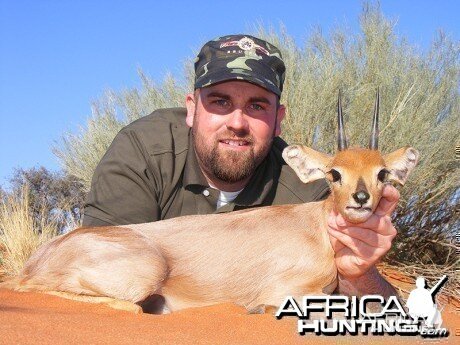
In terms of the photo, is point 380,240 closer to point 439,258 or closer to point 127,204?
point 127,204

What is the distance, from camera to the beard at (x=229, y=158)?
285 inches

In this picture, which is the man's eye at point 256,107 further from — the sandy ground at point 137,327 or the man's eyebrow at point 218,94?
the sandy ground at point 137,327

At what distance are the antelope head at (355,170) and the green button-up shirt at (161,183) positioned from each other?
1372 mm

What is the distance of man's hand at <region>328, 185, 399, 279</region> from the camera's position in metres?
5.54

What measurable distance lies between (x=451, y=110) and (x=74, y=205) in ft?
35.5

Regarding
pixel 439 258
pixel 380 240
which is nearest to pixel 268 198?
pixel 380 240

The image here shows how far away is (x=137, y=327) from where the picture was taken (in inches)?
170

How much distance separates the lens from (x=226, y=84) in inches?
286

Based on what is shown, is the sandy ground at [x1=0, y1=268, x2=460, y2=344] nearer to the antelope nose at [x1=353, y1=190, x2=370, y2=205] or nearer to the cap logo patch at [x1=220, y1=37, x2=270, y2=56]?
the antelope nose at [x1=353, y1=190, x2=370, y2=205]

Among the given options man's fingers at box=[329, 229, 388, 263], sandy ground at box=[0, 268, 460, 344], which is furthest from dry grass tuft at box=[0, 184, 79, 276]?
man's fingers at box=[329, 229, 388, 263]

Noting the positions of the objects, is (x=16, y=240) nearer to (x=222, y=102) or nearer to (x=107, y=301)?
(x=222, y=102)

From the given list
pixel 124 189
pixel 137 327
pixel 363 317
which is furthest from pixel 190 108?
pixel 137 327

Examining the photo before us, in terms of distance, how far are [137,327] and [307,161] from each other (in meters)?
2.51

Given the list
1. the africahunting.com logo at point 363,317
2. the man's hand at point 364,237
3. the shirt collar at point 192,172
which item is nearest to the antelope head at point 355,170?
the man's hand at point 364,237
